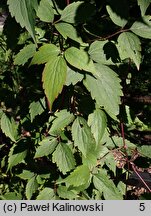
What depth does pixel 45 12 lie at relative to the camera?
1.22 meters

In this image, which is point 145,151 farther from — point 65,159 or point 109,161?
point 65,159

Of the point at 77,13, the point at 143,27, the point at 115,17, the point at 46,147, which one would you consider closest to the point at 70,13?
the point at 77,13

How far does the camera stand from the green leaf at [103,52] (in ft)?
4.27

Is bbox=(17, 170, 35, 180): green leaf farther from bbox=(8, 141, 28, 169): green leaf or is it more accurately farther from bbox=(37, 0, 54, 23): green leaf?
bbox=(37, 0, 54, 23): green leaf

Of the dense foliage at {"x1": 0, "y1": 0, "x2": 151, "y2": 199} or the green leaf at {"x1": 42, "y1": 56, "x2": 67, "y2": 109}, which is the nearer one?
the green leaf at {"x1": 42, "y1": 56, "x2": 67, "y2": 109}

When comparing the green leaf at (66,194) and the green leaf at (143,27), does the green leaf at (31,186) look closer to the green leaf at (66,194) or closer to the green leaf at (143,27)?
the green leaf at (66,194)

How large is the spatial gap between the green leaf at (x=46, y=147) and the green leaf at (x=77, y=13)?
23.5 inches

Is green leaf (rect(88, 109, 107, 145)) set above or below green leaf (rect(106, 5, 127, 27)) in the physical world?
below

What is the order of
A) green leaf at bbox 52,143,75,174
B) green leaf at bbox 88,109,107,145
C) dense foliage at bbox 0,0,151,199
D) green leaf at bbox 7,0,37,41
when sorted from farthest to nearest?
green leaf at bbox 52,143,75,174 → green leaf at bbox 88,109,107,145 → dense foliage at bbox 0,0,151,199 → green leaf at bbox 7,0,37,41

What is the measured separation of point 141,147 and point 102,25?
636 mm

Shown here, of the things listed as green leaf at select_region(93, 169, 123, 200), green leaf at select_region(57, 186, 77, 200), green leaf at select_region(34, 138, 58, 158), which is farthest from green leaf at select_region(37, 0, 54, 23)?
green leaf at select_region(57, 186, 77, 200)

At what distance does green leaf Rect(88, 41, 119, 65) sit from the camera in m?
1.30

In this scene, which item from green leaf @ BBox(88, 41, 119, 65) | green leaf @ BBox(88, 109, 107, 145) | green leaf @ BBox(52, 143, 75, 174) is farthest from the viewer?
green leaf @ BBox(52, 143, 75, 174)

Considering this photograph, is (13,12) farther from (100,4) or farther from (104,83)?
(100,4)
